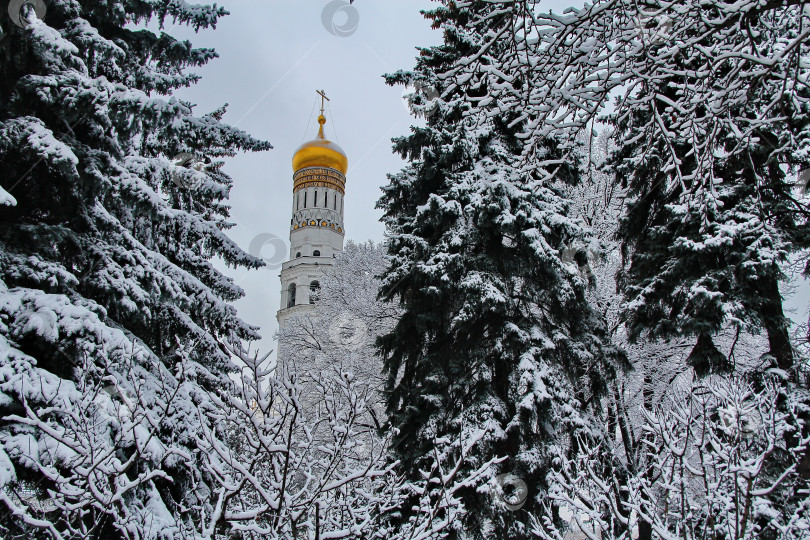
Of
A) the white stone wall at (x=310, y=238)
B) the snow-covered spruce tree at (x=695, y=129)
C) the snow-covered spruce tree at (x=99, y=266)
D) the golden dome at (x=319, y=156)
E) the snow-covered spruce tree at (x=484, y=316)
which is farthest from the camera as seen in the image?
the golden dome at (x=319, y=156)

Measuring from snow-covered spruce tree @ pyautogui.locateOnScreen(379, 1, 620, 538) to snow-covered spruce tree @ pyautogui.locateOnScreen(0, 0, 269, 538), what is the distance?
3.16 metres

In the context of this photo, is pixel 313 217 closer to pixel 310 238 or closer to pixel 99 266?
pixel 310 238

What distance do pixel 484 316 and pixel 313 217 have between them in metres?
35.3

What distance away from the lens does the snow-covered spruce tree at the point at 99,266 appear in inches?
199

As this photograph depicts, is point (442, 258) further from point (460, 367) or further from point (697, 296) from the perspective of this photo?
point (697, 296)

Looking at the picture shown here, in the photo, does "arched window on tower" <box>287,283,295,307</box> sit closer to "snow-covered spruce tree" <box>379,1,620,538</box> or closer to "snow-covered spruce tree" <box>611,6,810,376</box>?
"snow-covered spruce tree" <box>379,1,620,538</box>

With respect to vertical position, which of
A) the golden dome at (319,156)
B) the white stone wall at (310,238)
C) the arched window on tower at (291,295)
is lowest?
the arched window on tower at (291,295)

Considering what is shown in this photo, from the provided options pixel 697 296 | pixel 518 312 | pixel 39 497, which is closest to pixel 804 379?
pixel 697 296

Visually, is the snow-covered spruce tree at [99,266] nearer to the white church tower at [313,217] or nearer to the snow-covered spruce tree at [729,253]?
the snow-covered spruce tree at [729,253]

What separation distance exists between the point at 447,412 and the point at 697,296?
158 inches

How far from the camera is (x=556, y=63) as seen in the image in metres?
4.24

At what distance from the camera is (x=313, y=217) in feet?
144

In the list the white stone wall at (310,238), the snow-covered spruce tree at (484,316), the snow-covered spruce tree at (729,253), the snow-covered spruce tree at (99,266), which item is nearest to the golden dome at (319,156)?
the white stone wall at (310,238)

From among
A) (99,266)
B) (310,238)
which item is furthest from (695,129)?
(310,238)
